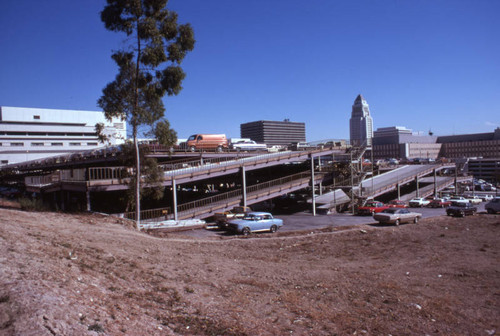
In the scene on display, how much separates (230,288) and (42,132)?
83143mm

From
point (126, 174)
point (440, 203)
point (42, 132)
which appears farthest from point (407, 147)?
point (126, 174)

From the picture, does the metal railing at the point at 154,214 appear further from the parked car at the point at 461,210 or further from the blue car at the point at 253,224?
the parked car at the point at 461,210

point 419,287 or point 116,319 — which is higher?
point 116,319

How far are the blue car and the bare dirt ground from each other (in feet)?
19.0

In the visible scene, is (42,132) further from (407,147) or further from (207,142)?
(407,147)

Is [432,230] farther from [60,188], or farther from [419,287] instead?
[60,188]

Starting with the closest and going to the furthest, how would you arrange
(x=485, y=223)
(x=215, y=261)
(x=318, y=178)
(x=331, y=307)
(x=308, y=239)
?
(x=331, y=307) < (x=215, y=261) < (x=308, y=239) < (x=485, y=223) < (x=318, y=178)

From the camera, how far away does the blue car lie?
22438mm

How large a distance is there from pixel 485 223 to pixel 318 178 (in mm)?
18943

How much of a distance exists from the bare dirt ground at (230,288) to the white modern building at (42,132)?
6344 centimetres

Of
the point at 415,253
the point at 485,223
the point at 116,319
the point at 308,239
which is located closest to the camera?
the point at 116,319

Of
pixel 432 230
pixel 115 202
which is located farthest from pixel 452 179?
pixel 115 202

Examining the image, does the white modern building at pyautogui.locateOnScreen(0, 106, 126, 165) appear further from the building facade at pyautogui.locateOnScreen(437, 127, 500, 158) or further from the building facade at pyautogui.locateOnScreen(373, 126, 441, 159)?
the building facade at pyautogui.locateOnScreen(437, 127, 500, 158)

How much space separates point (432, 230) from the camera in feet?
72.6
